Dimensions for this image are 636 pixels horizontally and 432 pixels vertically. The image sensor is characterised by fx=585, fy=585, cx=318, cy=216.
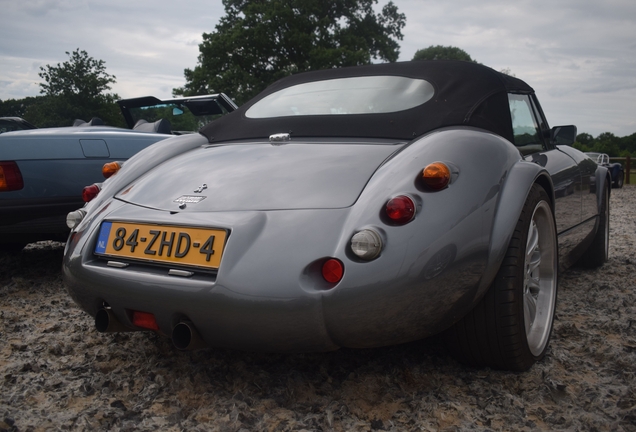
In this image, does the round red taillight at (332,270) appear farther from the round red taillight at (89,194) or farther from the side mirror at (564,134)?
the side mirror at (564,134)

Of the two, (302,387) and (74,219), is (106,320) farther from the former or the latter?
(302,387)

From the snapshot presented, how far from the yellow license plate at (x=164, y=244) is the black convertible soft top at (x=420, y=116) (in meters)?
0.82

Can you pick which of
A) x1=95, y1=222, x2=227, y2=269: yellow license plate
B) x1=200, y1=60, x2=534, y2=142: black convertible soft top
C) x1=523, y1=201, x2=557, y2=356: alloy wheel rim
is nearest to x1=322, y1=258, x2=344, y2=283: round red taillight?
x1=95, y1=222, x2=227, y2=269: yellow license plate

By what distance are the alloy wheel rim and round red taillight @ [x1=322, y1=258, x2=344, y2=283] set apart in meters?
0.90

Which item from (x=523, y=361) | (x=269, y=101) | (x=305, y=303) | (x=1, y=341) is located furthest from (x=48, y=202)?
(x=523, y=361)

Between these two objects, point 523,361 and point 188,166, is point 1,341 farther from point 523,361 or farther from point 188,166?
point 523,361

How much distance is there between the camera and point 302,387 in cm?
218

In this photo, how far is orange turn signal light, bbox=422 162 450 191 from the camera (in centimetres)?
198

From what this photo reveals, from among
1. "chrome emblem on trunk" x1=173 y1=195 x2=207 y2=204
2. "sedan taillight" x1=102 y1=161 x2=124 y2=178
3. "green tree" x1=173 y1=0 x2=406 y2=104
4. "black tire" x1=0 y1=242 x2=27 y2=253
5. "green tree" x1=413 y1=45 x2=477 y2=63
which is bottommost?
"black tire" x1=0 y1=242 x2=27 y2=253

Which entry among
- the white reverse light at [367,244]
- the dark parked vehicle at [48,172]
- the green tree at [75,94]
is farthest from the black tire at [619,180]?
the green tree at [75,94]

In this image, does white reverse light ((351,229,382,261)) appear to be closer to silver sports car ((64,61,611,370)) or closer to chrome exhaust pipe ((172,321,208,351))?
silver sports car ((64,61,611,370))

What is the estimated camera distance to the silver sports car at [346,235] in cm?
185

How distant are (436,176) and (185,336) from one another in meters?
1.01

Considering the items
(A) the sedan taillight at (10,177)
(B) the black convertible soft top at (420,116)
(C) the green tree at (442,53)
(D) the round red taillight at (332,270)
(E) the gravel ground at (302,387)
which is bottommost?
(E) the gravel ground at (302,387)
